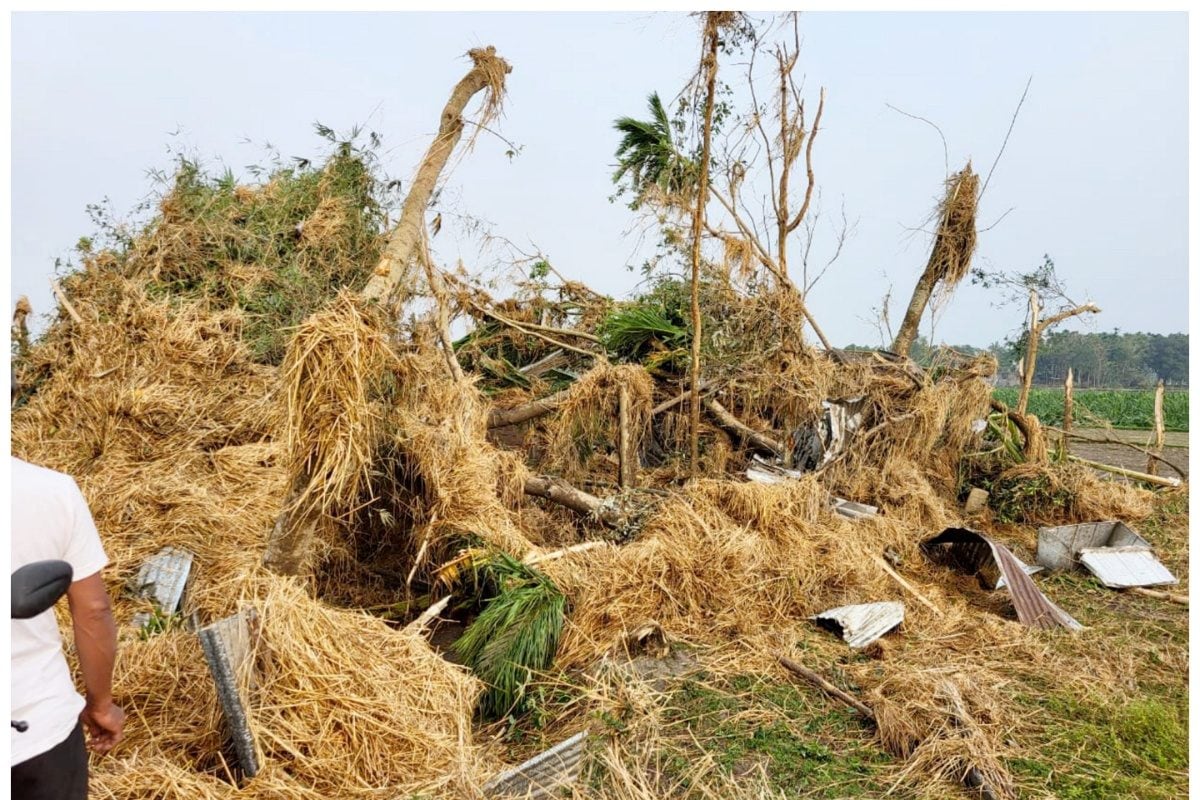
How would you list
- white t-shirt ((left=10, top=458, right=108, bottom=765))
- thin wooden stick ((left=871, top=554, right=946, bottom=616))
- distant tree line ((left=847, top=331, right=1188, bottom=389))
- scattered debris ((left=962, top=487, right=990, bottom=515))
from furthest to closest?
distant tree line ((left=847, top=331, right=1188, bottom=389)) → scattered debris ((left=962, top=487, right=990, bottom=515)) → thin wooden stick ((left=871, top=554, right=946, bottom=616)) → white t-shirt ((left=10, top=458, right=108, bottom=765))

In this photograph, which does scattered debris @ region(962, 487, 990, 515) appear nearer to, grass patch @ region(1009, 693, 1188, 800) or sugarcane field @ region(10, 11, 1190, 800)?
sugarcane field @ region(10, 11, 1190, 800)

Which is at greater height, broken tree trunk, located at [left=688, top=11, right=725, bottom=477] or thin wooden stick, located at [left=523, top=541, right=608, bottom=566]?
broken tree trunk, located at [left=688, top=11, right=725, bottom=477]

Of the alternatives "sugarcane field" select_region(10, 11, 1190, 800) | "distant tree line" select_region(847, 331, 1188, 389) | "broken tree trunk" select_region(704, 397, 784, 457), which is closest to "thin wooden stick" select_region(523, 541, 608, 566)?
"sugarcane field" select_region(10, 11, 1190, 800)

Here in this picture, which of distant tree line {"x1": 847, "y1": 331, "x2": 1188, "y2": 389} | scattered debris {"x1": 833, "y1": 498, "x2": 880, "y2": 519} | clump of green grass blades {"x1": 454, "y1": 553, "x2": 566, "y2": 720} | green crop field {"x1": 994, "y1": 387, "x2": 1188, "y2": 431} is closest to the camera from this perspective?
clump of green grass blades {"x1": 454, "y1": 553, "x2": 566, "y2": 720}

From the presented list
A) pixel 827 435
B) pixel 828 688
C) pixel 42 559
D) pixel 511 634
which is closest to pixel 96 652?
pixel 42 559

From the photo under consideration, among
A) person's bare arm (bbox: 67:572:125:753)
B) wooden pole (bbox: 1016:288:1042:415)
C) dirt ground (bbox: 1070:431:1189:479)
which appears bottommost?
dirt ground (bbox: 1070:431:1189:479)

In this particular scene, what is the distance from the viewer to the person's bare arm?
5.16ft

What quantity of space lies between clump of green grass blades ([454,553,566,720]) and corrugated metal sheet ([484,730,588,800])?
2.04ft

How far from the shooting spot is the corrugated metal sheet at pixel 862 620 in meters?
4.84

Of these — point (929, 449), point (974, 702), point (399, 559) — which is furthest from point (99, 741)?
point (929, 449)

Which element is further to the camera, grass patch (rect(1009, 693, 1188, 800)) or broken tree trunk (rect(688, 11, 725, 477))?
broken tree trunk (rect(688, 11, 725, 477))

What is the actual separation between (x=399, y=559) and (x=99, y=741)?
133 inches

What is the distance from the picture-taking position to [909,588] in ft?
18.9

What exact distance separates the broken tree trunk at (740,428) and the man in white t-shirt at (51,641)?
7657mm
